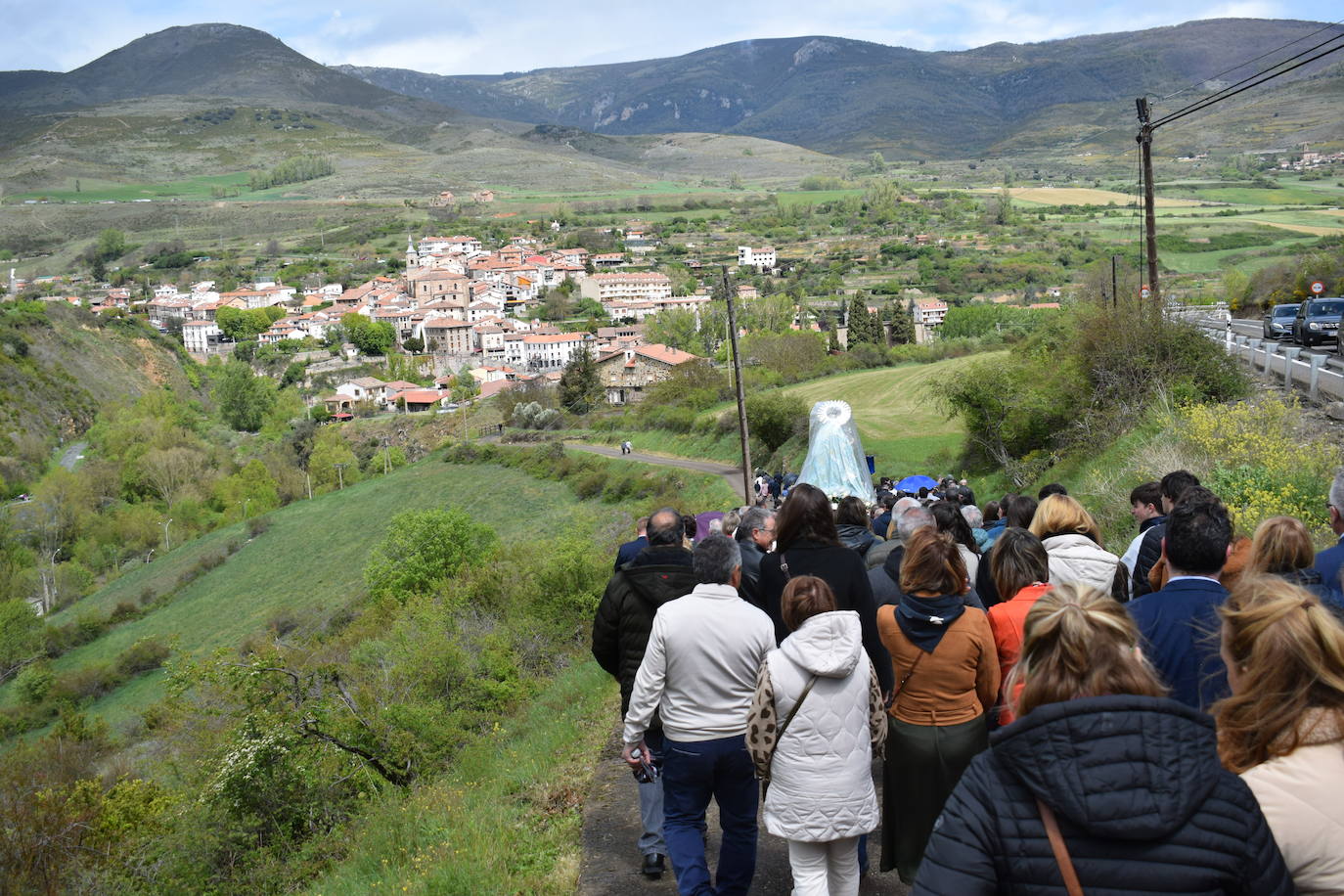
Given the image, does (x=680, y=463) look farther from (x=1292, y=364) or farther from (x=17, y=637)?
(x=17, y=637)

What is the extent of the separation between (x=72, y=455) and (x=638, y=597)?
98.5 m

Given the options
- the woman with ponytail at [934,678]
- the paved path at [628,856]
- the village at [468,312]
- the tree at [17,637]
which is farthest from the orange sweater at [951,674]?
the village at [468,312]

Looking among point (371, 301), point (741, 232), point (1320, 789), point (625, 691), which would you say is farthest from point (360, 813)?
point (741, 232)

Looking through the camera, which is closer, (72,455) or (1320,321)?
(1320,321)

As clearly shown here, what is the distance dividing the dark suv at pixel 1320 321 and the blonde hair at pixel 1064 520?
74.0ft

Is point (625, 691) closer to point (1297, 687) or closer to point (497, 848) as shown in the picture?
point (497, 848)

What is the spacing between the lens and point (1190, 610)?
3.51 m

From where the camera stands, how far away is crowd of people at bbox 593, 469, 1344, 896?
1.97 metres

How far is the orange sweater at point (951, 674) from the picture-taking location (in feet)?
13.0

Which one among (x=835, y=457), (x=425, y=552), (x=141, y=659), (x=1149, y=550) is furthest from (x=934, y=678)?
(x=141, y=659)

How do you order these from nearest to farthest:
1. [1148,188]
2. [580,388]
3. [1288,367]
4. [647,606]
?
[647,606] < [1288,367] < [1148,188] < [580,388]

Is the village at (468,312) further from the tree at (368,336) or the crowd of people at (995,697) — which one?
the crowd of people at (995,697)

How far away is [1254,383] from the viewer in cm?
1833

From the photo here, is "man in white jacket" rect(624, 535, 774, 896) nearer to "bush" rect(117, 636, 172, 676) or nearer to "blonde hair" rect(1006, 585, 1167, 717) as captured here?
"blonde hair" rect(1006, 585, 1167, 717)
